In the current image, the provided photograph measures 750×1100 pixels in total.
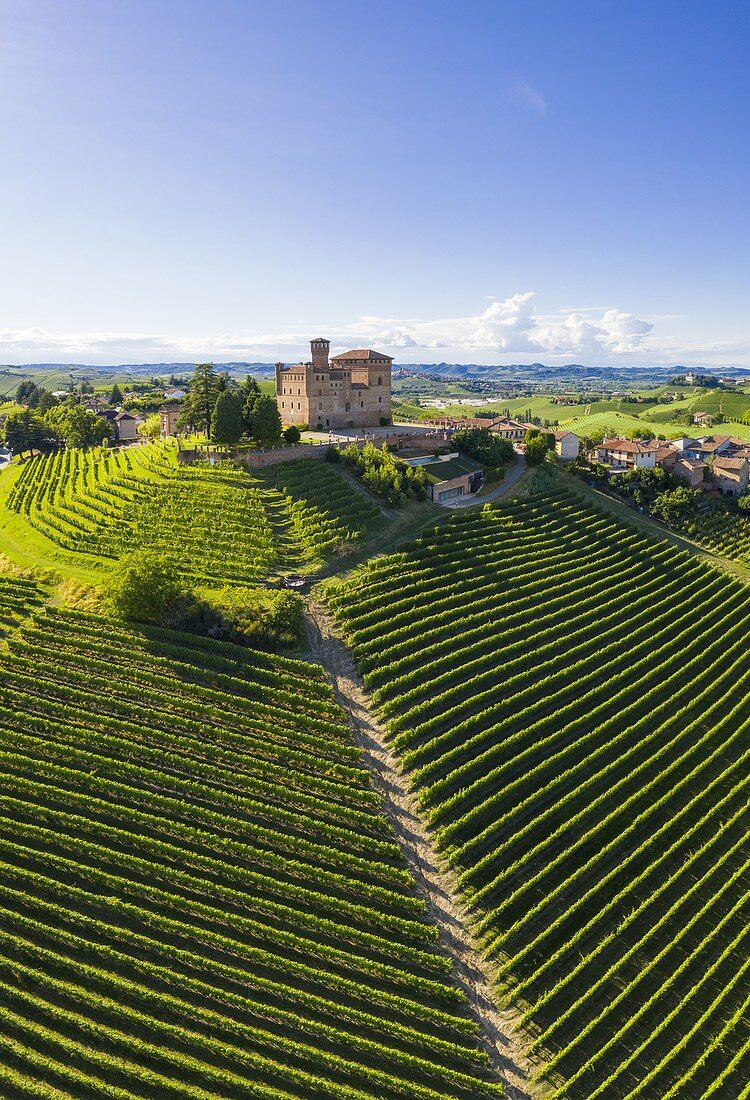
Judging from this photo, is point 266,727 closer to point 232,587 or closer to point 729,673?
point 232,587

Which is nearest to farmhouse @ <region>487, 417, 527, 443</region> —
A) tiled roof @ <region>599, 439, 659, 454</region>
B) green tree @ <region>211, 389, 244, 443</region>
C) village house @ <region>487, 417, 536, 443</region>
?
village house @ <region>487, 417, 536, 443</region>

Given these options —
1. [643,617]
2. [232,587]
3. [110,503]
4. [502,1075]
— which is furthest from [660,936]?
[110,503]

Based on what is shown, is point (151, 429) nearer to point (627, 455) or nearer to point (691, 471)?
point (627, 455)

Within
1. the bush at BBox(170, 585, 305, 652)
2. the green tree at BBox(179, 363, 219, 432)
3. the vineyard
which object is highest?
the green tree at BBox(179, 363, 219, 432)

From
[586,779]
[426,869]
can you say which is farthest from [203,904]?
[586,779]

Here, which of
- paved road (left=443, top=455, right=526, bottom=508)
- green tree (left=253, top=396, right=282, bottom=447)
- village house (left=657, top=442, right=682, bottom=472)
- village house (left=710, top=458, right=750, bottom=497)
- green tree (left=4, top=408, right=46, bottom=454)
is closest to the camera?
green tree (left=253, top=396, right=282, bottom=447)

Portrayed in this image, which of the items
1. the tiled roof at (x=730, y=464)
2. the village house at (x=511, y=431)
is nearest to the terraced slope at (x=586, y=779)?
the tiled roof at (x=730, y=464)

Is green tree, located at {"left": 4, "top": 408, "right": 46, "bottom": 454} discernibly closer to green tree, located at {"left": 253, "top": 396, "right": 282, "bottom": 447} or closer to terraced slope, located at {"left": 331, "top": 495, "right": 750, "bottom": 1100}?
green tree, located at {"left": 253, "top": 396, "right": 282, "bottom": 447}
